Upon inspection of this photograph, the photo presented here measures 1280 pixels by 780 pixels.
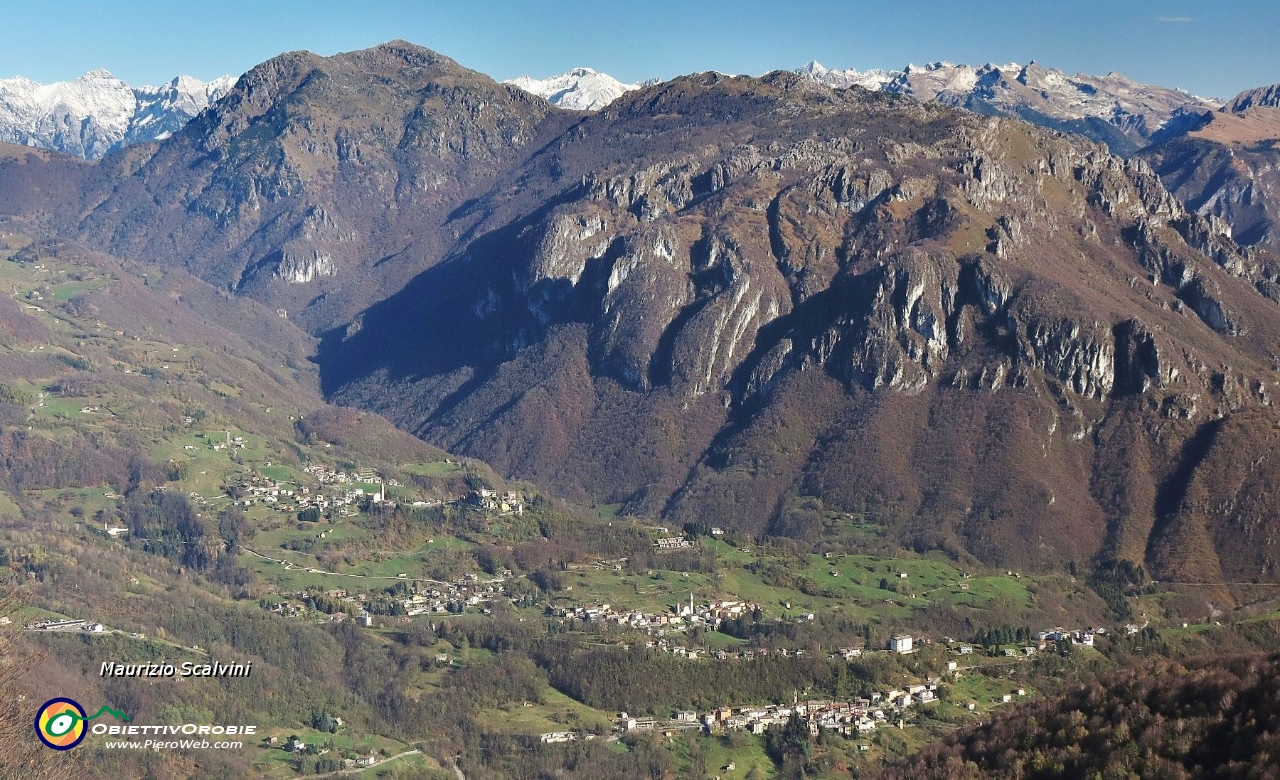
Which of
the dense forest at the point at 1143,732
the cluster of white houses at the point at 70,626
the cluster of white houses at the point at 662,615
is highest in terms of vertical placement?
the cluster of white houses at the point at 662,615

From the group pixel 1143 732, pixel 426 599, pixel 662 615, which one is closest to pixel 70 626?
pixel 426 599

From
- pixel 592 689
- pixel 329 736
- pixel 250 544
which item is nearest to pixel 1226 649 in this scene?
pixel 592 689

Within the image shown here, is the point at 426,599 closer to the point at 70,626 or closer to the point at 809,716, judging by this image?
the point at 70,626

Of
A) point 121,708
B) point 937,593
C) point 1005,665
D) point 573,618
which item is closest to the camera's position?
point 121,708

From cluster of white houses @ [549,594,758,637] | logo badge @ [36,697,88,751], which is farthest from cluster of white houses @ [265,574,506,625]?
logo badge @ [36,697,88,751]

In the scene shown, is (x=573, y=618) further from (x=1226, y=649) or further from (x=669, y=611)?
(x=1226, y=649)

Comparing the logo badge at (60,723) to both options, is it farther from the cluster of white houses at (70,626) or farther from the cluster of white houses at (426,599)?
the cluster of white houses at (426,599)

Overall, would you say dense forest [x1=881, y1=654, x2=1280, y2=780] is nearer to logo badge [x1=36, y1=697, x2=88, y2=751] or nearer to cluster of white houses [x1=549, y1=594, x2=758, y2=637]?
logo badge [x1=36, y1=697, x2=88, y2=751]

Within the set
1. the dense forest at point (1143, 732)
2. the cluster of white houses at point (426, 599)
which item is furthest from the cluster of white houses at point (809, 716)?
the dense forest at point (1143, 732)
